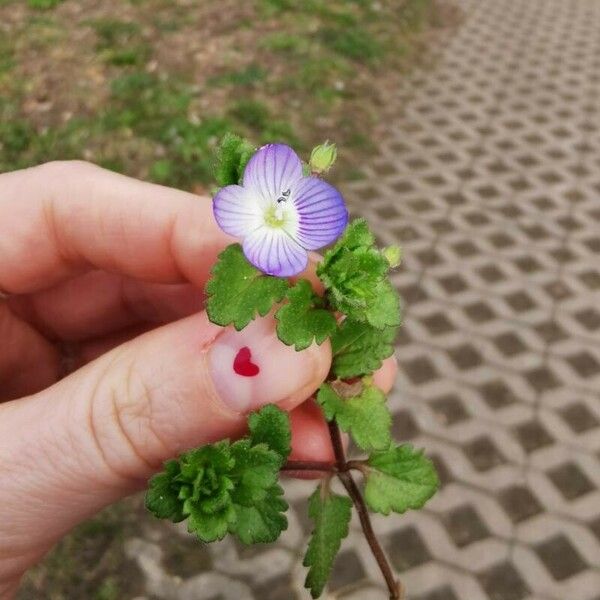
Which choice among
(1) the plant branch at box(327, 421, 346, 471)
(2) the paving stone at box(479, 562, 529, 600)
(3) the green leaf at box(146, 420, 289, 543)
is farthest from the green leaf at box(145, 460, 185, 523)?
(2) the paving stone at box(479, 562, 529, 600)

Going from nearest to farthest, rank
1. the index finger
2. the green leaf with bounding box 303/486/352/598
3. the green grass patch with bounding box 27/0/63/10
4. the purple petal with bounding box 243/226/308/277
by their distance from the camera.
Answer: the purple petal with bounding box 243/226/308/277 < the green leaf with bounding box 303/486/352/598 < the index finger < the green grass patch with bounding box 27/0/63/10

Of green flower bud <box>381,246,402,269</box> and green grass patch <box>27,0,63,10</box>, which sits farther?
green grass patch <box>27,0,63,10</box>

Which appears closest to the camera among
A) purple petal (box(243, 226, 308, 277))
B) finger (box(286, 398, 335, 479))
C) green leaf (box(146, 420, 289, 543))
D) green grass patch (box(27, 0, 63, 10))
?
A: purple petal (box(243, 226, 308, 277))

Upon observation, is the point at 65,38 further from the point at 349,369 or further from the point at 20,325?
the point at 349,369

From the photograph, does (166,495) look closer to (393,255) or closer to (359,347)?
(359,347)

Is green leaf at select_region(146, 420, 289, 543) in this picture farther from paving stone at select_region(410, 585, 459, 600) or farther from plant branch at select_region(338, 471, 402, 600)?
paving stone at select_region(410, 585, 459, 600)

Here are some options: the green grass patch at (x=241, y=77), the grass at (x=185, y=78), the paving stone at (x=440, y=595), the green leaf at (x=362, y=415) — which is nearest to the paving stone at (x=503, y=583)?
the paving stone at (x=440, y=595)

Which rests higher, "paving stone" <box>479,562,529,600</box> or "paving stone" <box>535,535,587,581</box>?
"paving stone" <box>479,562,529,600</box>

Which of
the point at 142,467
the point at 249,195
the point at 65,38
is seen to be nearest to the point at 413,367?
the point at 142,467
